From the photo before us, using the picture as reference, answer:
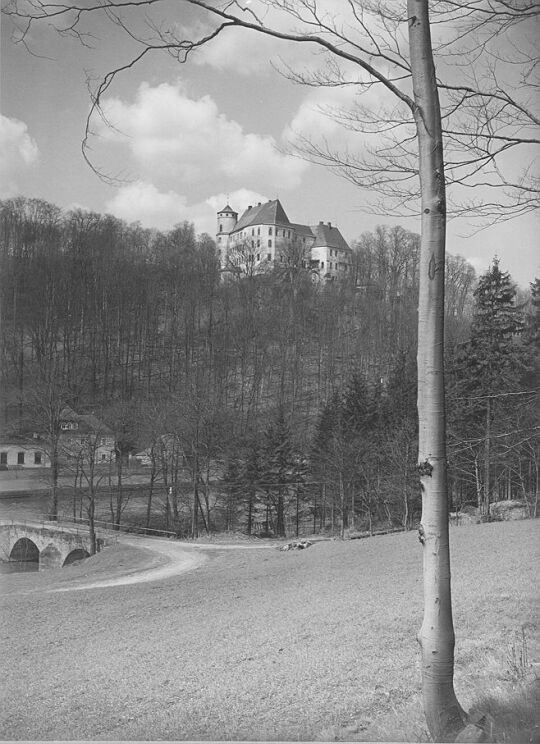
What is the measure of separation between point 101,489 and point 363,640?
1709cm

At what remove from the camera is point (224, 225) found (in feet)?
22.2

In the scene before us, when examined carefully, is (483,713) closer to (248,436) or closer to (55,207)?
(55,207)

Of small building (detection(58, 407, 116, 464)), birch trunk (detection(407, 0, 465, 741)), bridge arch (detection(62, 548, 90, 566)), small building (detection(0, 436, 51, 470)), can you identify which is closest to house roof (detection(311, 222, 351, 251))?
birch trunk (detection(407, 0, 465, 741))

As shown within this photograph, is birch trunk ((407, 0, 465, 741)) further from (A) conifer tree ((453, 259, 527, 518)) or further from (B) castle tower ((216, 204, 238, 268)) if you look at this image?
(A) conifer tree ((453, 259, 527, 518))

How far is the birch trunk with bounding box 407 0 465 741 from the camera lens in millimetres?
3168

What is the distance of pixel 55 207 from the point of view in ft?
17.4

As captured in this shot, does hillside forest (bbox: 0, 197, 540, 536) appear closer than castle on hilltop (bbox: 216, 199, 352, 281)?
No

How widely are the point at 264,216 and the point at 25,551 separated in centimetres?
1577

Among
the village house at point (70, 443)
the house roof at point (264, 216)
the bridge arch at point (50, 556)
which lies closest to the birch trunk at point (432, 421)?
the house roof at point (264, 216)

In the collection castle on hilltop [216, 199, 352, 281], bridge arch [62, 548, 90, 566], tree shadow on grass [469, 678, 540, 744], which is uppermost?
castle on hilltop [216, 199, 352, 281]

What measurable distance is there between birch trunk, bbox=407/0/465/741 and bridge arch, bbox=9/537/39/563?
17.6 meters

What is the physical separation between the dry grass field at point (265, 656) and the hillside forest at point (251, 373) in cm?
152

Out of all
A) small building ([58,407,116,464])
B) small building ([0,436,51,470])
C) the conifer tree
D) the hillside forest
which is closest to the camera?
the hillside forest

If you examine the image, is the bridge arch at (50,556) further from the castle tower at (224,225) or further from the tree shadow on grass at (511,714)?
the tree shadow on grass at (511,714)
